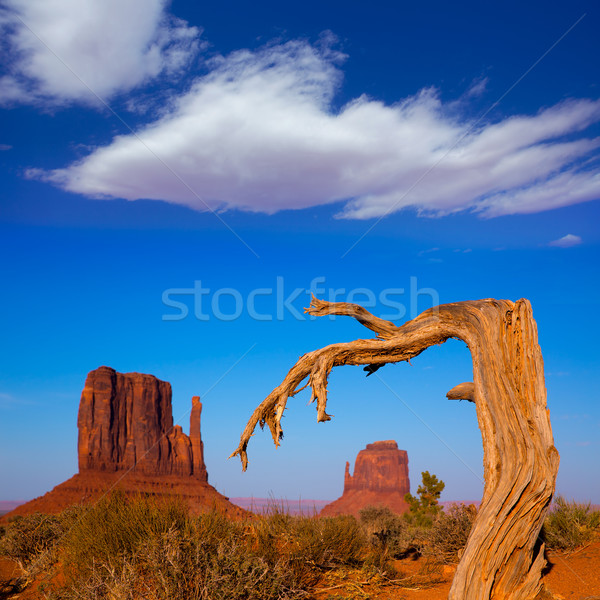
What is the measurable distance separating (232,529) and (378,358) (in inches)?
168

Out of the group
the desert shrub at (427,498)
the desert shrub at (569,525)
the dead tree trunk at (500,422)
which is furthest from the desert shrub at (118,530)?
the desert shrub at (427,498)

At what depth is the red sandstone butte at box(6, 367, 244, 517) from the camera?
9331 centimetres

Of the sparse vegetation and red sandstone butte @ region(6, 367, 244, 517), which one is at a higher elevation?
red sandstone butte @ region(6, 367, 244, 517)

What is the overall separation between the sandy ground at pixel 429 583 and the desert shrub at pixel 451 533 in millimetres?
434

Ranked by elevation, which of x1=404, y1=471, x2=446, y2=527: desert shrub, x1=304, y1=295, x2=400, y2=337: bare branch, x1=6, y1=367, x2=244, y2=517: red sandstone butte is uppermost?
x1=6, y1=367, x2=244, y2=517: red sandstone butte

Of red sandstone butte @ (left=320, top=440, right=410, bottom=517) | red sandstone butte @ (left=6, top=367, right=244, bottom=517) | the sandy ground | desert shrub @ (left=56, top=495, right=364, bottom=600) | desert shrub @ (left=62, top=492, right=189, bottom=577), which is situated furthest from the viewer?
red sandstone butte @ (left=320, top=440, right=410, bottom=517)

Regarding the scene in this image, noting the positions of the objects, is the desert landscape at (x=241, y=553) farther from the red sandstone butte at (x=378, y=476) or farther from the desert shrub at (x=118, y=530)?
the red sandstone butte at (x=378, y=476)

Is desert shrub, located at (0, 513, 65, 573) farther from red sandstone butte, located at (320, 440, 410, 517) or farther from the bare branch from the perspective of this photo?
red sandstone butte, located at (320, 440, 410, 517)

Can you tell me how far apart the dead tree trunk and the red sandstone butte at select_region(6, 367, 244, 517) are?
86.2 meters

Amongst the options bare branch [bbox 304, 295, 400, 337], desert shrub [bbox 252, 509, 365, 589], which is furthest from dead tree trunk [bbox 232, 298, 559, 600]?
desert shrub [bbox 252, 509, 365, 589]

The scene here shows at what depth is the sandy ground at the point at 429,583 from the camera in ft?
27.8

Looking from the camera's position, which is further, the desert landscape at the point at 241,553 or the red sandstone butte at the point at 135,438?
the red sandstone butte at the point at 135,438

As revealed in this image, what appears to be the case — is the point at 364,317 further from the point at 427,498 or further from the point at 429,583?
the point at 427,498

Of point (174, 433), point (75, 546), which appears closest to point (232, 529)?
point (75, 546)
